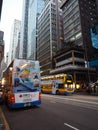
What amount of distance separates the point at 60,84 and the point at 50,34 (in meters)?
75.2

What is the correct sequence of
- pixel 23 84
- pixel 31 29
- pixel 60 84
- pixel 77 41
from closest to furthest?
pixel 23 84 → pixel 60 84 → pixel 77 41 → pixel 31 29

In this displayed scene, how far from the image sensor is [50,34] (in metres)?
99.6

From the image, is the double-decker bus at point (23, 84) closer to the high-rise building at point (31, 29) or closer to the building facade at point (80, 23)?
the building facade at point (80, 23)

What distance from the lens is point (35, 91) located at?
11594 mm

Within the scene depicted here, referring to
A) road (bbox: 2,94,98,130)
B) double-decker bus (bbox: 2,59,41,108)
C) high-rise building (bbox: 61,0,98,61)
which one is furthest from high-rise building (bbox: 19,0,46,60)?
road (bbox: 2,94,98,130)

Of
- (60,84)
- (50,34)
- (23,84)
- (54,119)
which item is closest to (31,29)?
(50,34)

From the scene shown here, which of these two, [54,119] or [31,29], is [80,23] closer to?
[54,119]

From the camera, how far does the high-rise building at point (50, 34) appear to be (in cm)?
9594

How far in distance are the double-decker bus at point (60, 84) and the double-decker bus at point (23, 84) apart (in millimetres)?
16387

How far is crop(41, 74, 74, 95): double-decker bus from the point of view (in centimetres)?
2776

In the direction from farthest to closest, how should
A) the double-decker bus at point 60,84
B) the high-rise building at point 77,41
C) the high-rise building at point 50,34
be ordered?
the high-rise building at point 50,34, the high-rise building at point 77,41, the double-decker bus at point 60,84

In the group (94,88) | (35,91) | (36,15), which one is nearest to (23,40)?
(36,15)

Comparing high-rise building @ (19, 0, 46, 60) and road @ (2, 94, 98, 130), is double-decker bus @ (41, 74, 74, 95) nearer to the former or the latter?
road @ (2, 94, 98, 130)

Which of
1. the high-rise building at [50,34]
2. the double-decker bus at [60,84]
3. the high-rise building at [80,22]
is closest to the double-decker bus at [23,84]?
the double-decker bus at [60,84]
